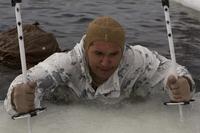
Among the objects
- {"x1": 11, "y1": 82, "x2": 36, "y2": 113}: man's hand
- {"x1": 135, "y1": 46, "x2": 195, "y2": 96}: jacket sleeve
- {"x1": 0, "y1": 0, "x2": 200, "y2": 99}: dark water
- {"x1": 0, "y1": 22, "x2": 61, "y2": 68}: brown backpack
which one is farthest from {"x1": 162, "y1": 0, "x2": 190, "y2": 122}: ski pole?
{"x1": 0, "y1": 22, "x2": 61, "y2": 68}: brown backpack

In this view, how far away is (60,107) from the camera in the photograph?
482cm

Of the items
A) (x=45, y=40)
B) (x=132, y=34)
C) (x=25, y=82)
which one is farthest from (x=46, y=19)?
(x=25, y=82)

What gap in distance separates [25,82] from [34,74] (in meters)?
0.34

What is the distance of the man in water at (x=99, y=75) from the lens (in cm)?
431

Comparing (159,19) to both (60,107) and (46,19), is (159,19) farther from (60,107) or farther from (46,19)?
(60,107)

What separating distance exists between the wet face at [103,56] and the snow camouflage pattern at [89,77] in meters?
0.17

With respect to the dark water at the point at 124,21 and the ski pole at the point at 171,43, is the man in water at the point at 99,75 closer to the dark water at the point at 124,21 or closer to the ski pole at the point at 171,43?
the ski pole at the point at 171,43

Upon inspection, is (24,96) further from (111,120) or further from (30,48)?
(30,48)

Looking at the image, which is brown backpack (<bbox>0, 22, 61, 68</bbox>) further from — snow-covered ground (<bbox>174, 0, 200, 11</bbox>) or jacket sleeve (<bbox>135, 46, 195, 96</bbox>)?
snow-covered ground (<bbox>174, 0, 200, 11</bbox>)

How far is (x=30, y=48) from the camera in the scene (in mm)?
5977

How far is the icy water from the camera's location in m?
4.43

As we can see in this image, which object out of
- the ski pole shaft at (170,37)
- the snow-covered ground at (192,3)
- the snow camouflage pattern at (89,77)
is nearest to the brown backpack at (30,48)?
the snow camouflage pattern at (89,77)

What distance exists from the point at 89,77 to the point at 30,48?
158cm

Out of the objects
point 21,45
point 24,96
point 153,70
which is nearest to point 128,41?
point 153,70
